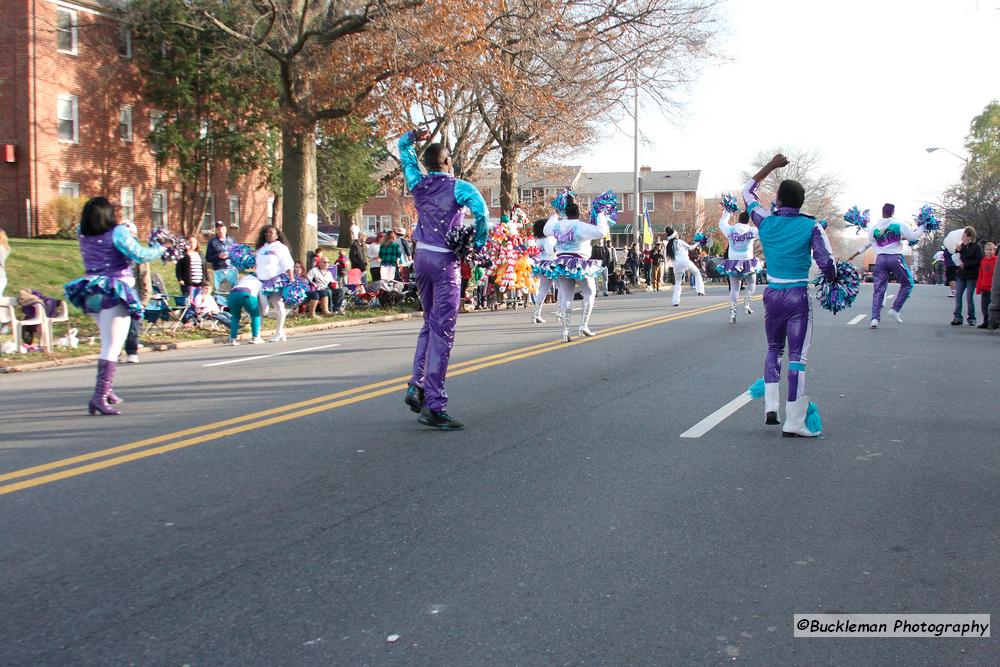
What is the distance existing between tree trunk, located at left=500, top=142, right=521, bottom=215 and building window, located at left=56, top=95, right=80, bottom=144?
15.0 m

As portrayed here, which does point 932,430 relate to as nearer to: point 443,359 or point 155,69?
point 443,359

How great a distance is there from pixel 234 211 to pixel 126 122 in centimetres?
721

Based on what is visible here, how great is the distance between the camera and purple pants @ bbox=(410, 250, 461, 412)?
788 cm

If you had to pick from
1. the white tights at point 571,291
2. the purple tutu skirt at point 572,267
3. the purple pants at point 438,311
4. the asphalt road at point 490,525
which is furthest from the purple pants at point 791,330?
the white tights at point 571,291

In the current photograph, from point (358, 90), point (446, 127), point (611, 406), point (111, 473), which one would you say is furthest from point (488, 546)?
point (446, 127)

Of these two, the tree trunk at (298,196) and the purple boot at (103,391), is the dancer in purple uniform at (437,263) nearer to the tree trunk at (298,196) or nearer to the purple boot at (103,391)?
the purple boot at (103,391)

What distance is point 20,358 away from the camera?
45.2 feet

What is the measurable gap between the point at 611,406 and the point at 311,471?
3389 mm

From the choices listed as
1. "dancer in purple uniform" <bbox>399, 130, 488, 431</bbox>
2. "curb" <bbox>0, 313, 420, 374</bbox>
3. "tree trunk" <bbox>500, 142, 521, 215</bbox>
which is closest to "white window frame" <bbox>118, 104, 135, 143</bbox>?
"tree trunk" <bbox>500, 142, 521, 215</bbox>

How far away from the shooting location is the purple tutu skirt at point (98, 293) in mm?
8734

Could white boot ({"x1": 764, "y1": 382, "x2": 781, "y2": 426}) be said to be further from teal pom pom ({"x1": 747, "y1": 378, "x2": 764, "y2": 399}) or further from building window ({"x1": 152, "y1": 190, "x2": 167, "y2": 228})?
building window ({"x1": 152, "y1": 190, "x2": 167, "y2": 228})

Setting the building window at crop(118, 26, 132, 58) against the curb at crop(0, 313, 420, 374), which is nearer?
A: the curb at crop(0, 313, 420, 374)

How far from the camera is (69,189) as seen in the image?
1298 inches

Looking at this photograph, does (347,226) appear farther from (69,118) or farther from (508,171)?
(69,118)
